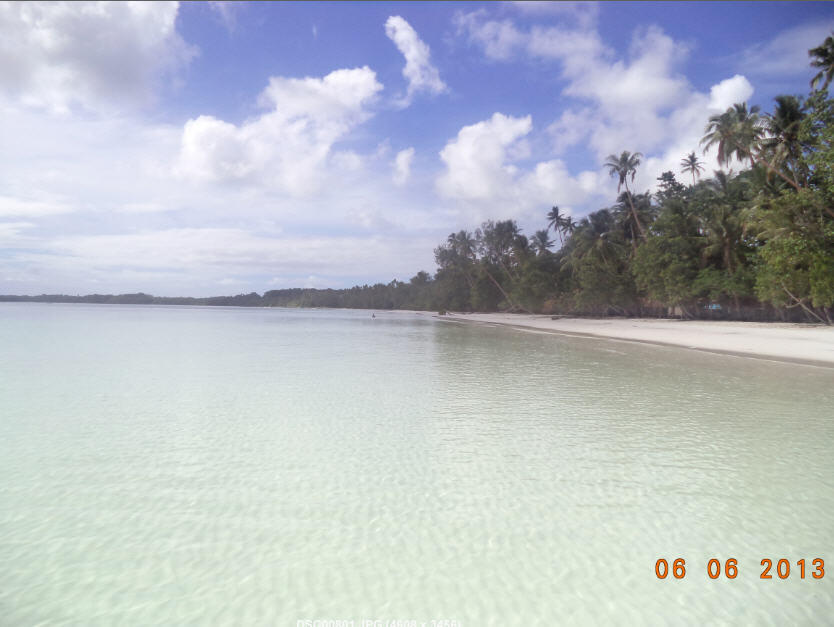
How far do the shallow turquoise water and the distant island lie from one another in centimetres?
1618

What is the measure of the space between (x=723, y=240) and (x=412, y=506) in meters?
32.0

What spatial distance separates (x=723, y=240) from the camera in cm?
2891

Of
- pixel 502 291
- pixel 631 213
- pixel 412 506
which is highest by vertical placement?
pixel 631 213

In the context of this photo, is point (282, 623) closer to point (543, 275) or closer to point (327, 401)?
point (327, 401)

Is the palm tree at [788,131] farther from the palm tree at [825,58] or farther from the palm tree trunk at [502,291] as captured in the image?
the palm tree trunk at [502,291]

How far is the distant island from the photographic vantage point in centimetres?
1956

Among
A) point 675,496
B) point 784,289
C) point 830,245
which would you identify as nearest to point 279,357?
point 675,496

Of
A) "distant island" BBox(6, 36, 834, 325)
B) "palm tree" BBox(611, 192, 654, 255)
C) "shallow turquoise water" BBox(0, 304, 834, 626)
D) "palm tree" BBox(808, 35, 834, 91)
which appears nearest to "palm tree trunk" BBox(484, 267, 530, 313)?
"distant island" BBox(6, 36, 834, 325)

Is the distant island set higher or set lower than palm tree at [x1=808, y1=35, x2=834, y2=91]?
lower

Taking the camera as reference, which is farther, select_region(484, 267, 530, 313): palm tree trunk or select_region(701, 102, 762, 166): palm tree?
select_region(484, 267, 530, 313): palm tree trunk

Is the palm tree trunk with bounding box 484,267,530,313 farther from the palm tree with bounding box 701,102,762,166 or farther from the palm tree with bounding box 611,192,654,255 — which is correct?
the palm tree with bounding box 701,102,762,166

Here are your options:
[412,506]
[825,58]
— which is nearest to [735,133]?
[825,58]

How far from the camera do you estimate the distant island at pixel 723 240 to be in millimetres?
19562

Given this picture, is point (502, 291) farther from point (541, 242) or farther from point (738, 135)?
point (738, 135)
